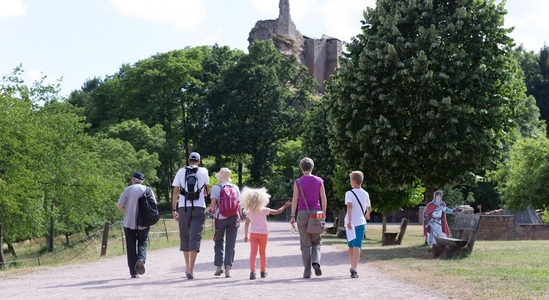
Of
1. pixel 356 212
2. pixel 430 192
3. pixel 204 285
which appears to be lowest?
pixel 204 285

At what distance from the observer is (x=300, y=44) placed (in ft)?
376

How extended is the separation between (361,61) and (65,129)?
26.9 metres

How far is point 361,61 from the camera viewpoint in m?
23.3

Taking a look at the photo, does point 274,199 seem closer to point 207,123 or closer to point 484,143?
point 207,123

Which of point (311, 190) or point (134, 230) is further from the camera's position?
point (134, 230)

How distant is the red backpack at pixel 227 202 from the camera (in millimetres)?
13406

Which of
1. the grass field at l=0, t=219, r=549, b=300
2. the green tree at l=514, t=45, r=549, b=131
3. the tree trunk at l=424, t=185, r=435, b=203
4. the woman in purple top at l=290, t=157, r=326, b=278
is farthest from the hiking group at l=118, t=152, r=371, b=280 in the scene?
the green tree at l=514, t=45, r=549, b=131

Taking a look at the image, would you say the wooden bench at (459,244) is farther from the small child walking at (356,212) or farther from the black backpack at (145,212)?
the black backpack at (145,212)

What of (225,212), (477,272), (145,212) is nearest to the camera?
(225,212)

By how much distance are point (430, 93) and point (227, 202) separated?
11228 mm

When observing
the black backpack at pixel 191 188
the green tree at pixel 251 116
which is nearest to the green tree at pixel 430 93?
the black backpack at pixel 191 188

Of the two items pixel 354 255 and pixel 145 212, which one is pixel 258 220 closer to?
pixel 354 255

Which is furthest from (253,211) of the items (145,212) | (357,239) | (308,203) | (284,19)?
(284,19)

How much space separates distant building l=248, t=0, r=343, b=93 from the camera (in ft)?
348
